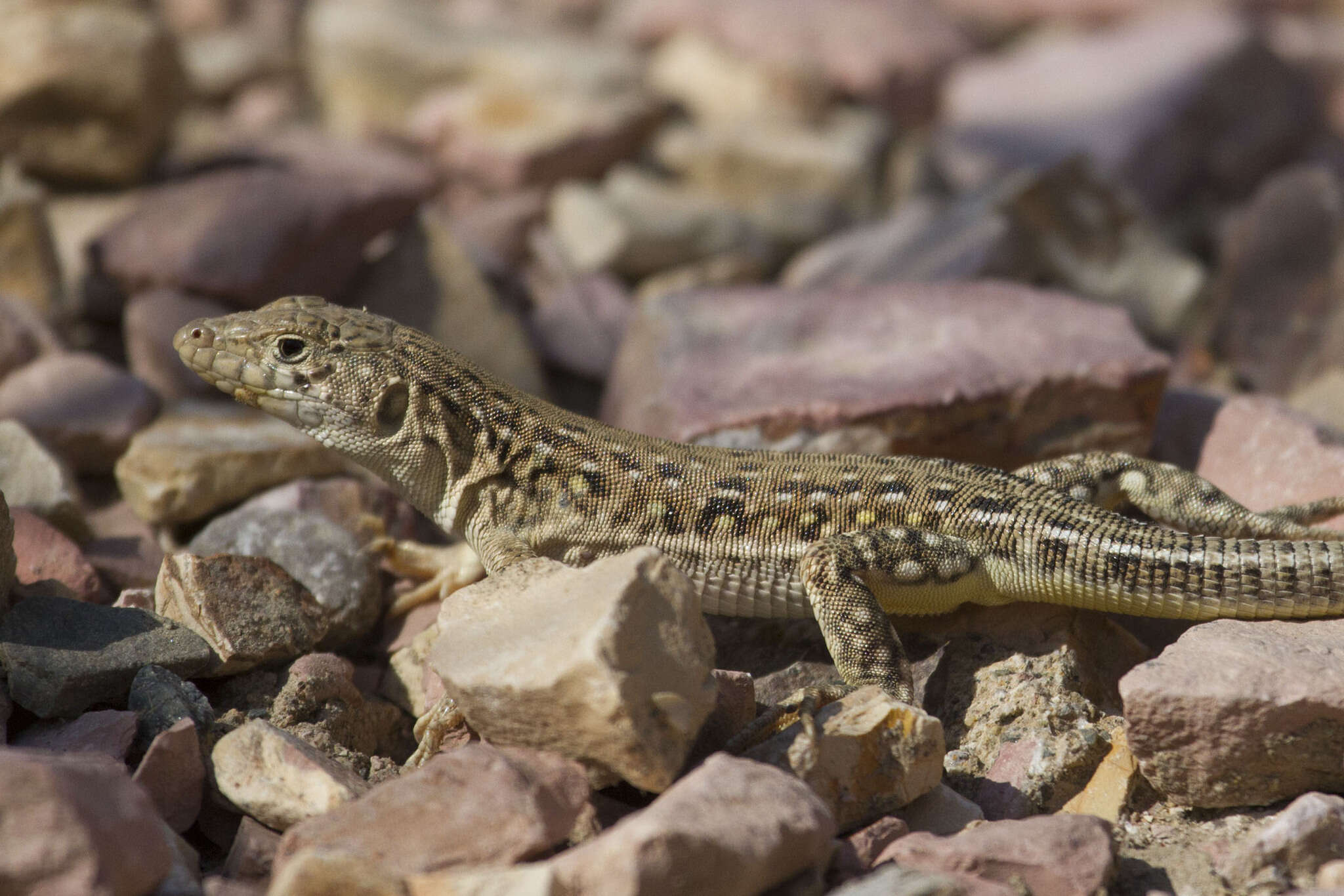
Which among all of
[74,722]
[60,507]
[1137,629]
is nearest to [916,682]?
[1137,629]

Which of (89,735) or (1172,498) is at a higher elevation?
(1172,498)

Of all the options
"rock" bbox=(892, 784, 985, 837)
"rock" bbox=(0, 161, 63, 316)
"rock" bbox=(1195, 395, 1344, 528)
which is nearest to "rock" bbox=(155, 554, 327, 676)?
"rock" bbox=(892, 784, 985, 837)

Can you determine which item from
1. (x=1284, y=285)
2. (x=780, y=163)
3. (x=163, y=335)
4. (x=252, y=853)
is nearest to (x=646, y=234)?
(x=780, y=163)

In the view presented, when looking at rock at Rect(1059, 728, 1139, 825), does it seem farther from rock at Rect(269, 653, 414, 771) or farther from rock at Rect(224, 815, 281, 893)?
rock at Rect(224, 815, 281, 893)

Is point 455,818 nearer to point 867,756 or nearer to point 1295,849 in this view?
point 867,756

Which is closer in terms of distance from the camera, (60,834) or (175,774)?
(60,834)

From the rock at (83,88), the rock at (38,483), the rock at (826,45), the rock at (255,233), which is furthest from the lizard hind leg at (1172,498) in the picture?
the rock at (826,45)
